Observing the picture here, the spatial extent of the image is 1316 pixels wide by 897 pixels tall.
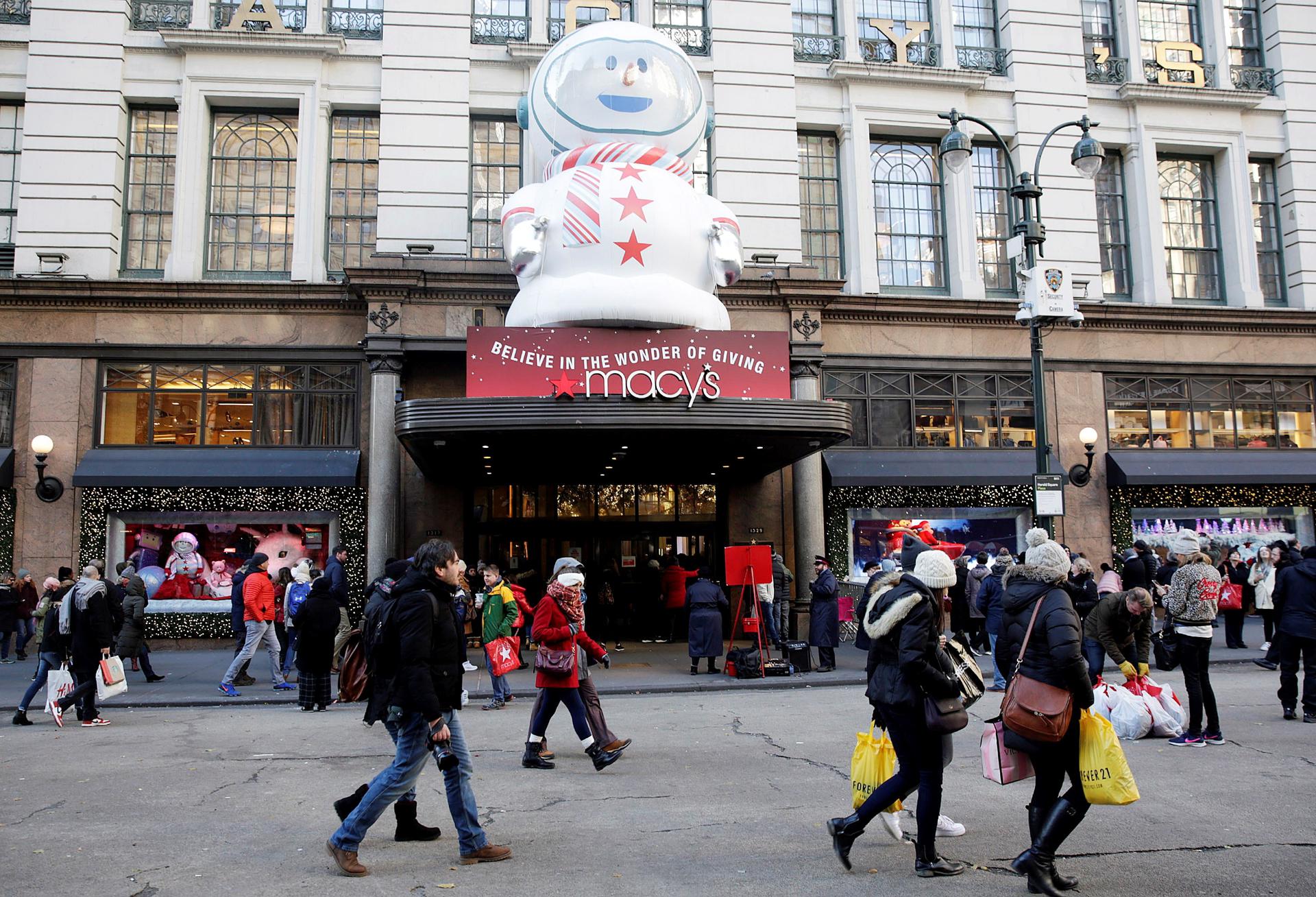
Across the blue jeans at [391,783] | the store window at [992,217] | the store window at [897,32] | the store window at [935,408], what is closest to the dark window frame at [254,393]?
the store window at [935,408]

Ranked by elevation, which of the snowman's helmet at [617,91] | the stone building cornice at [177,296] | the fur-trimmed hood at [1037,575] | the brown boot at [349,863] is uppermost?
the snowman's helmet at [617,91]

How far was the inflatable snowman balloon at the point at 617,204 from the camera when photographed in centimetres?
1340

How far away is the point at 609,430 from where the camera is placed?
13.1 meters

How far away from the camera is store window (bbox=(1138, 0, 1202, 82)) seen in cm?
2148

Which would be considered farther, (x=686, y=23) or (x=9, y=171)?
(x=686, y=23)

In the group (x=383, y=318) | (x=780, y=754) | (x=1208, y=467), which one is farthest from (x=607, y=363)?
(x=1208, y=467)

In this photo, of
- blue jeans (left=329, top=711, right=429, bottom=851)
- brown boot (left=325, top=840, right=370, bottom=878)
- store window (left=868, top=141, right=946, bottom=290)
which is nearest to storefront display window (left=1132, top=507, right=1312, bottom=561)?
store window (left=868, top=141, right=946, bottom=290)

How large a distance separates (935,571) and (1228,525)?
17.8 meters

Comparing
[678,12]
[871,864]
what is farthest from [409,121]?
[871,864]

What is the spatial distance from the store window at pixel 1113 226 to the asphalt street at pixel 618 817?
13.2 m

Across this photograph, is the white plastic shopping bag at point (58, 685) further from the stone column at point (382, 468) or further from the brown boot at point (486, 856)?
the brown boot at point (486, 856)

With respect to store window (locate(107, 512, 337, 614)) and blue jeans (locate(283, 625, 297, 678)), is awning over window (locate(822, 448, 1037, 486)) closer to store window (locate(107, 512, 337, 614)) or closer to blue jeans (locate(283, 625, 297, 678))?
store window (locate(107, 512, 337, 614))

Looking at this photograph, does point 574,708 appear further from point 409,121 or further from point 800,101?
point 800,101

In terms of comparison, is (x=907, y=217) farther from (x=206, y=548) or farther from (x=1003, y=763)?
(x=1003, y=763)
